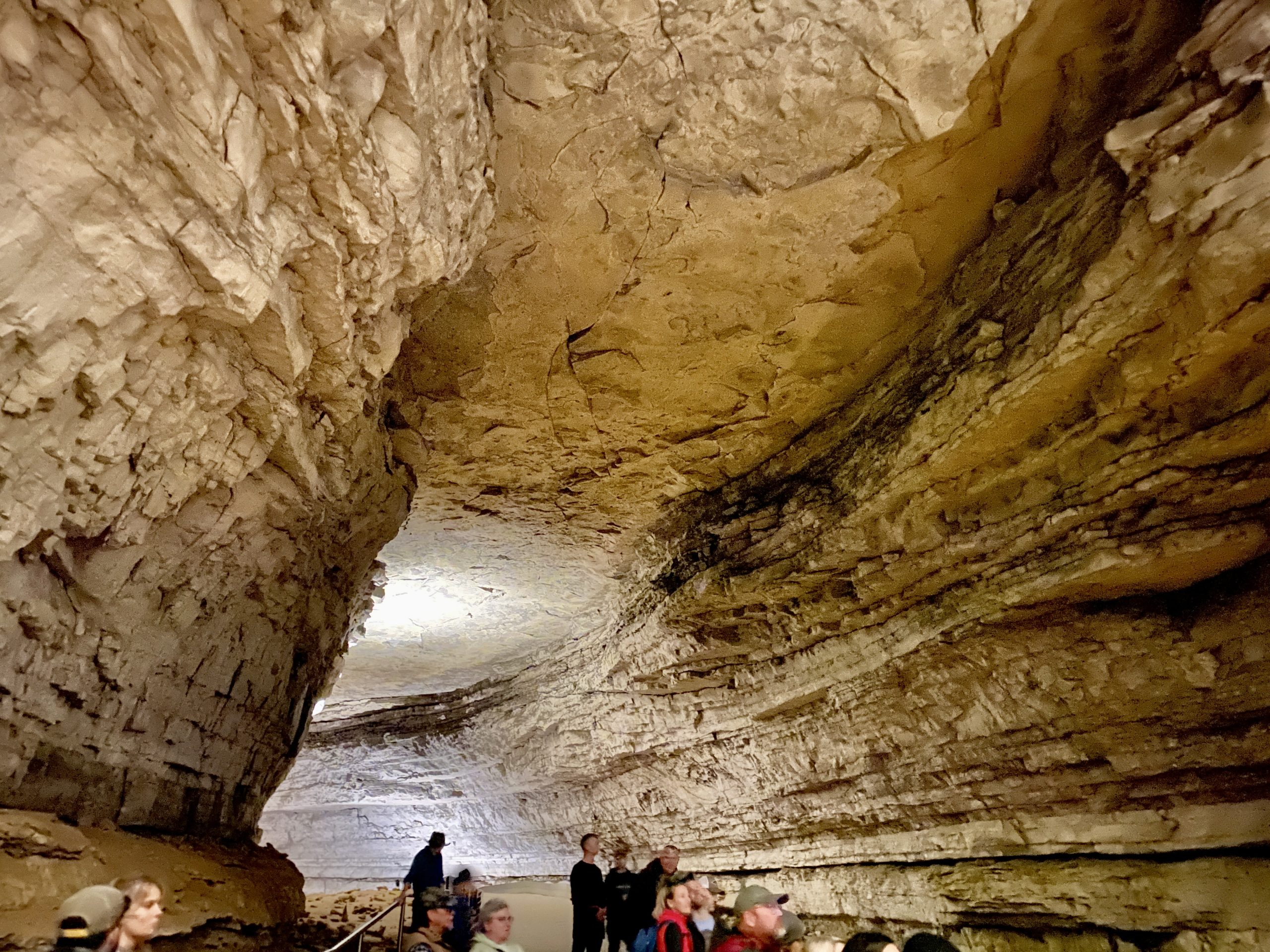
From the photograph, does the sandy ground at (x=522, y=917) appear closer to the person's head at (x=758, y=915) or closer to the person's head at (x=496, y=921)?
the person's head at (x=496, y=921)

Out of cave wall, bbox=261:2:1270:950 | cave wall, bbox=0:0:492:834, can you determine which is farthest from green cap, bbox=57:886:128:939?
cave wall, bbox=261:2:1270:950

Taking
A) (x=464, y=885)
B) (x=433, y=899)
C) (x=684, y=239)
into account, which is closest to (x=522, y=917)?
(x=464, y=885)

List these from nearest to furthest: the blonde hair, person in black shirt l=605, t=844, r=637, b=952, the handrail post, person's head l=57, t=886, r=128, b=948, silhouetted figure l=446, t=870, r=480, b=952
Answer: person's head l=57, t=886, r=128, b=948
the blonde hair
the handrail post
person in black shirt l=605, t=844, r=637, b=952
silhouetted figure l=446, t=870, r=480, b=952

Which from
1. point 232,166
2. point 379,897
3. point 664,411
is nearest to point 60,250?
point 232,166

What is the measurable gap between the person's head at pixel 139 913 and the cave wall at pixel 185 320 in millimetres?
1207

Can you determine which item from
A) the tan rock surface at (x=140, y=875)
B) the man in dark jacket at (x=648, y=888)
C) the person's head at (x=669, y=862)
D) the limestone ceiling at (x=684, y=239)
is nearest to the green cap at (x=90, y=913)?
the tan rock surface at (x=140, y=875)

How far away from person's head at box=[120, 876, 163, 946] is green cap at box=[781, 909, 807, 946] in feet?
8.09

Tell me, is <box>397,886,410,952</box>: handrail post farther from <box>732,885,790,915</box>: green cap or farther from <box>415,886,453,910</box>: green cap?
<box>732,885,790,915</box>: green cap

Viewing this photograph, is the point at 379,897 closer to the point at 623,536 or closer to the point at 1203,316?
the point at 623,536

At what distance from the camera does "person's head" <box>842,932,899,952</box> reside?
2599 mm

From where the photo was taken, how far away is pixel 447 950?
4172mm

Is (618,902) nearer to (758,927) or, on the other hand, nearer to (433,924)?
(433,924)

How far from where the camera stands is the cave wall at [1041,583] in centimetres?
330

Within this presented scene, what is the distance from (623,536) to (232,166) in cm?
503
